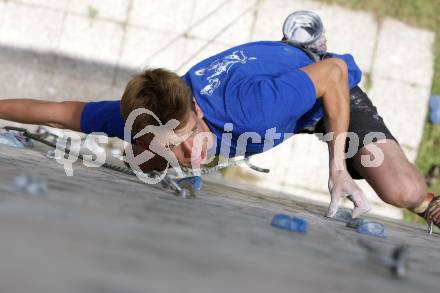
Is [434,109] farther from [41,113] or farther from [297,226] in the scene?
[297,226]

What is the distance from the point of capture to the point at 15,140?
3.52 m

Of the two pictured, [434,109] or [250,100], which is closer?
[250,100]

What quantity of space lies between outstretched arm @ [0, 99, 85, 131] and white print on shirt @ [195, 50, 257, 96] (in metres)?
0.60

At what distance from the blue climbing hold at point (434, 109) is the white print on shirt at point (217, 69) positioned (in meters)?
2.04

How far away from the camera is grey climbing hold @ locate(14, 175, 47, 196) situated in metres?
1.79

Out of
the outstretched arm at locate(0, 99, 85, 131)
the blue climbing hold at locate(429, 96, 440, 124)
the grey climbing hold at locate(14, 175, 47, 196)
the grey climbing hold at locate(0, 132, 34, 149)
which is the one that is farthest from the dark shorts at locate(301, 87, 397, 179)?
the grey climbing hold at locate(14, 175, 47, 196)

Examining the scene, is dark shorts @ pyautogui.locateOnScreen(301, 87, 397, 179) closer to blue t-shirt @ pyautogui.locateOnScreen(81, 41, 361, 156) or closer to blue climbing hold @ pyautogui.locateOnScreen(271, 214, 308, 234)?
blue t-shirt @ pyautogui.locateOnScreen(81, 41, 361, 156)

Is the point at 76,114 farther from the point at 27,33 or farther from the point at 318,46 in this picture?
the point at 27,33

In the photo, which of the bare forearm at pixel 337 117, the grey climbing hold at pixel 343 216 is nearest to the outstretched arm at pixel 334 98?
the bare forearm at pixel 337 117

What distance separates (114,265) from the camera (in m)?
1.17

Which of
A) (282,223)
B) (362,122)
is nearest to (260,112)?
(362,122)

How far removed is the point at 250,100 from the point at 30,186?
4.08 feet

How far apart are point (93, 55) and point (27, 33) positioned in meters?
0.45

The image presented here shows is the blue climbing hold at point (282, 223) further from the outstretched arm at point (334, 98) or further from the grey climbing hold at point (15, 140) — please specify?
the grey climbing hold at point (15, 140)
